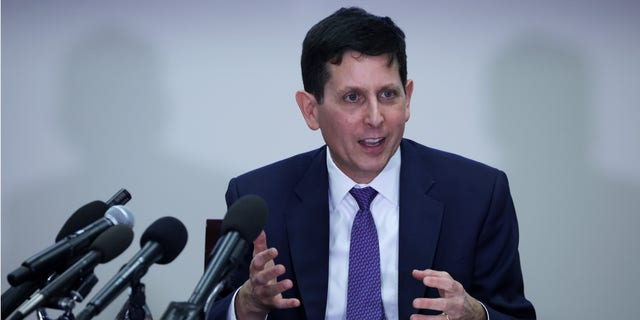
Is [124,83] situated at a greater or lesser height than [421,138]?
greater

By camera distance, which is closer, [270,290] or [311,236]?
[270,290]

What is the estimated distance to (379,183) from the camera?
2.22 metres

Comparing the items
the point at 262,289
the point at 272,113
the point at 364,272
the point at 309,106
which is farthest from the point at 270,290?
the point at 272,113

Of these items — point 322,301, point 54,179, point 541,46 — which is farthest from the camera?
point 54,179

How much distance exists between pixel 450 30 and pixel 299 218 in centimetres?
133

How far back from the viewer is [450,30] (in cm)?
310

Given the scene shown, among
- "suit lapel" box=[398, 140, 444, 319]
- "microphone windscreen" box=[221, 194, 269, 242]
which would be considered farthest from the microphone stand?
"suit lapel" box=[398, 140, 444, 319]

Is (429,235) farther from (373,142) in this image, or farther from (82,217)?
(82,217)

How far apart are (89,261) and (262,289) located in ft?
2.08

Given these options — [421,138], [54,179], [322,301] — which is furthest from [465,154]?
[54,179]

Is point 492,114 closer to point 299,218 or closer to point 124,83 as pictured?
point 299,218

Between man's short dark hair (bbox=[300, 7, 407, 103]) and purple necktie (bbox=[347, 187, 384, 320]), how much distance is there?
43 centimetres

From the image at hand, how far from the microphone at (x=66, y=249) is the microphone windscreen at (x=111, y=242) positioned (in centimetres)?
3

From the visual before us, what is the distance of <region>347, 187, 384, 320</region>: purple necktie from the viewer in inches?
80.2
